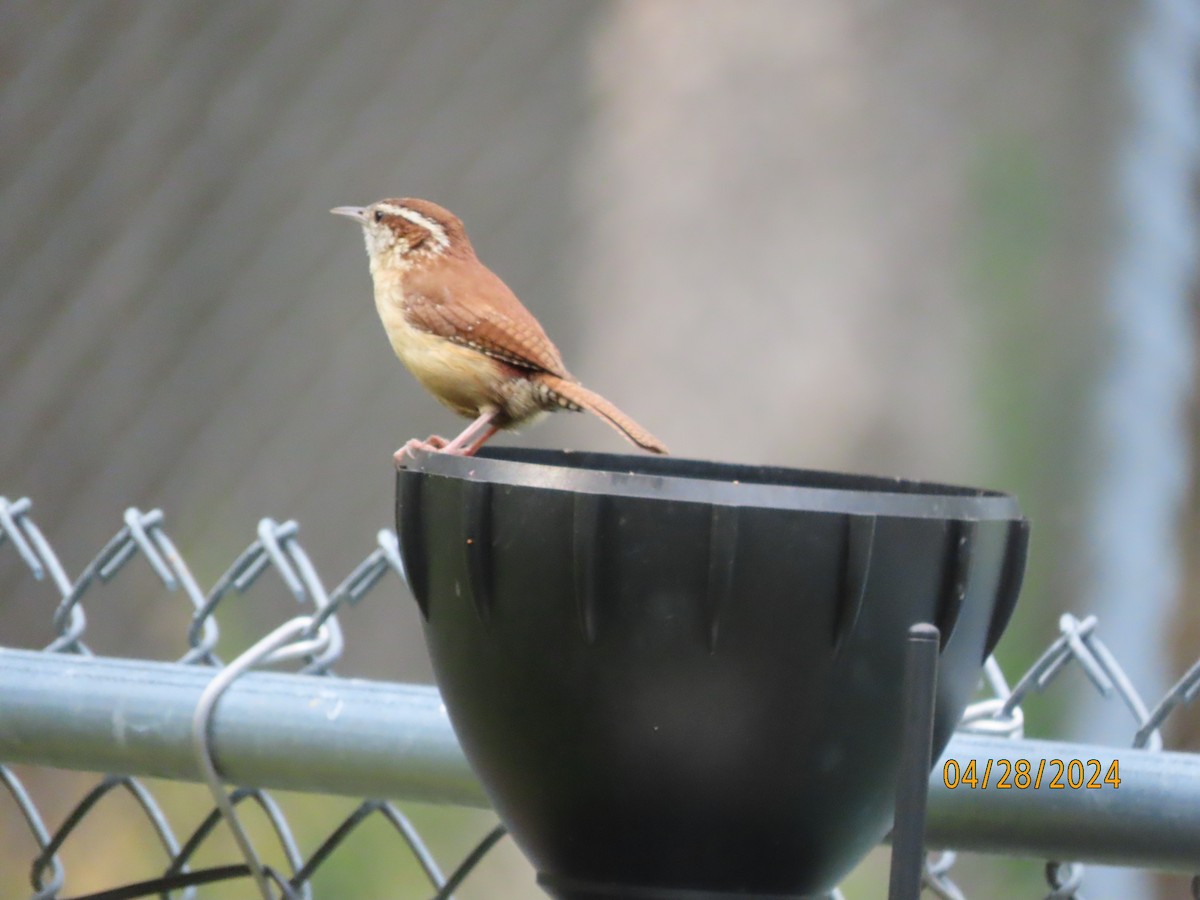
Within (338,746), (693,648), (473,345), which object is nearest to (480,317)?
(473,345)

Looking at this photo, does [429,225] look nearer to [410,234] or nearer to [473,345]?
[410,234]

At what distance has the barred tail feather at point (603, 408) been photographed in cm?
195

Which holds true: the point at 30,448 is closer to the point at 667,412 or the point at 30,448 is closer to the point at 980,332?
the point at 667,412

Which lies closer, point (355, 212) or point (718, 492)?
point (718, 492)

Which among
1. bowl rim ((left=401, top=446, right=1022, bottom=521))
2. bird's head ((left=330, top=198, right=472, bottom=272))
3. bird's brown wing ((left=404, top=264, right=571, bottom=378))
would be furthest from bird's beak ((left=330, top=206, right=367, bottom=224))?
bowl rim ((left=401, top=446, right=1022, bottom=521))

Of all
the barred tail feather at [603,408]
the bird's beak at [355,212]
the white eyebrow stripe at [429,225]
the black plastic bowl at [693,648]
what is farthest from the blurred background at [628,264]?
the black plastic bowl at [693,648]

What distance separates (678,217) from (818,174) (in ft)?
1.18

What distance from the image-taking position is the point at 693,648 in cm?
99

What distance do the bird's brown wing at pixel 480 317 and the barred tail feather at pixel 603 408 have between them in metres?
0.03

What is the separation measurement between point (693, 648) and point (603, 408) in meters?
1.16

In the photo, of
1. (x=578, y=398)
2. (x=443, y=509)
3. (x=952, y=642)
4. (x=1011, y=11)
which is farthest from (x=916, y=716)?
(x=1011, y=11)

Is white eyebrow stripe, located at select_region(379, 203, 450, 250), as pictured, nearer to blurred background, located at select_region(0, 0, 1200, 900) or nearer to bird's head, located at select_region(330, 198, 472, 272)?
bird's head, located at select_region(330, 198, 472, 272)
